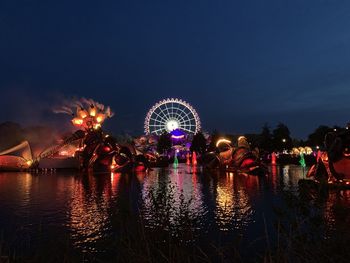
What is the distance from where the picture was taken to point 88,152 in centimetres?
4247

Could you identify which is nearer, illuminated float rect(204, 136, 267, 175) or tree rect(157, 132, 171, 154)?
illuminated float rect(204, 136, 267, 175)

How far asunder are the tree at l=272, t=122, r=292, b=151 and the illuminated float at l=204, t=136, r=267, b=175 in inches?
1645

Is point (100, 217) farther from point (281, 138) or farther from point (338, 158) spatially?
point (281, 138)

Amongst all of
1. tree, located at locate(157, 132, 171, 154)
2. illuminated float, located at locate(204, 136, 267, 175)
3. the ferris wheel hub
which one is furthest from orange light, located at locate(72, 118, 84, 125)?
tree, located at locate(157, 132, 171, 154)

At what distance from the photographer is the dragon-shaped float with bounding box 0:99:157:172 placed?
4156cm

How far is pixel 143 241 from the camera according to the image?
636 cm

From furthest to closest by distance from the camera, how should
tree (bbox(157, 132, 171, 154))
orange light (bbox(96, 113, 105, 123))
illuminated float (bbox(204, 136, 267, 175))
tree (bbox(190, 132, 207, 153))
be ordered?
tree (bbox(157, 132, 171, 154)) < tree (bbox(190, 132, 207, 153)) < orange light (bbox(96, 113, 105, 123)) < illuminated float (bbox(204, 136, 267, 175))

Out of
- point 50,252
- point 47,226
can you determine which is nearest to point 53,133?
point 47,226

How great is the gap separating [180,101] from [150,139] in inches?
1207

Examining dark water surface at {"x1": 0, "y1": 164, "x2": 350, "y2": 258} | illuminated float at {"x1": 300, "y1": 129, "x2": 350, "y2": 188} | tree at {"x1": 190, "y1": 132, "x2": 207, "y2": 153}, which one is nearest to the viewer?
dark water surface at {"x1": 0, "y1": 164, "x2": 350, "y2": 258}

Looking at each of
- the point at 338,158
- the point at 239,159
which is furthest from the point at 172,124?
the point at 338,158

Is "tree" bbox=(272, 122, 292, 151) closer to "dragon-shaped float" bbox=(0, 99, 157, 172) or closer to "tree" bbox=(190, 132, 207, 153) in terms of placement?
"tree" bbox=(190, 132, 207, 153)

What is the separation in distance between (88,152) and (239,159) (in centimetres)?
1610

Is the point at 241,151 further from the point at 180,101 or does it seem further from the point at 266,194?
the point at 180,101
